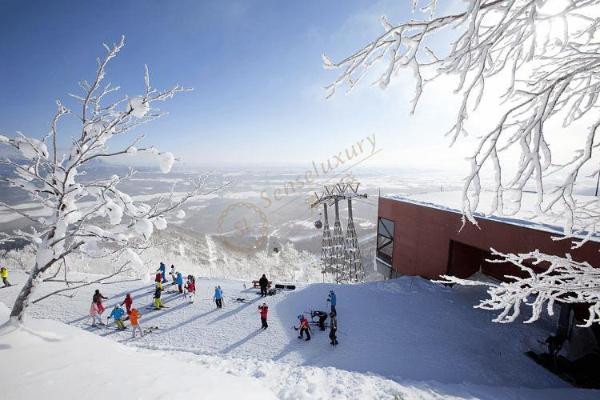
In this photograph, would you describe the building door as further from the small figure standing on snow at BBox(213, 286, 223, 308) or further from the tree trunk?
the tree trunk

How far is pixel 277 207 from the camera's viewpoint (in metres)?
98.5

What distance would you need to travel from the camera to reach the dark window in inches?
806

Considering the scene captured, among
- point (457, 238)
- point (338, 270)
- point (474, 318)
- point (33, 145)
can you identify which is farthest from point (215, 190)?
point (338, 270)

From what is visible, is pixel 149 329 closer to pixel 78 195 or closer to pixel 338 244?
pixel 78 195

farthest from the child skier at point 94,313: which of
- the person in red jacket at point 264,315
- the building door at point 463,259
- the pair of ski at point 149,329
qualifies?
the building door at point 463,259

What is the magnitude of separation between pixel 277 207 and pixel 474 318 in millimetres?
87627

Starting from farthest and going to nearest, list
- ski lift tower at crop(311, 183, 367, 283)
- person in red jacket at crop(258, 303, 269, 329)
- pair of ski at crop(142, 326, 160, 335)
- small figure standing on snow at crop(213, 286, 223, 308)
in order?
1. ski lift tower at crop(311, 183, 367, 283)
2. small figure standing on snow at crop(213, 286, 223, 308)
3. person in red jacket at crop(258, 303, 269, 329)
4. pair of ski at crop(142, 326, 160, 335)

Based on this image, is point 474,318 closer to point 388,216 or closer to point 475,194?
point 388,216

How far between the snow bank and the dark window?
1780 cm

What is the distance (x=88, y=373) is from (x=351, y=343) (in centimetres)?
876

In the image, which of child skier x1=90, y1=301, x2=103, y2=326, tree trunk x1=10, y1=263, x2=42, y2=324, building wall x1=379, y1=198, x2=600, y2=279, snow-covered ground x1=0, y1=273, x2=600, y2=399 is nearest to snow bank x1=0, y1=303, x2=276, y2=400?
snow-covered ground x1=0, y1=273, x2=600, y2=399

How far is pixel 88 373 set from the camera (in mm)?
3336

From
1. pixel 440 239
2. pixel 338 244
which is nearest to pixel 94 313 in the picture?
pixel 440 239

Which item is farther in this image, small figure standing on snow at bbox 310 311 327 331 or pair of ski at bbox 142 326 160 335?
small figure standing on snow at bbox 310 311 327 331
